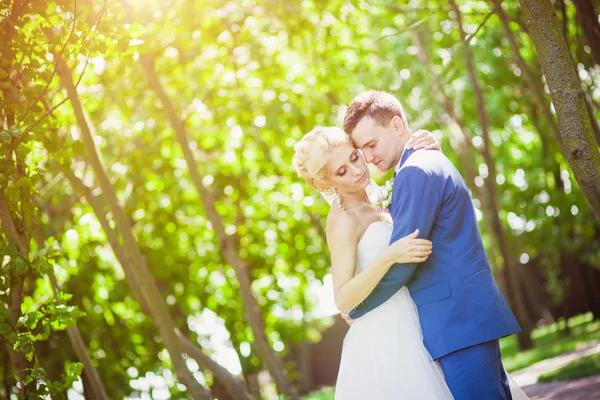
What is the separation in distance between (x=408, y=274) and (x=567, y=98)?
1330mm

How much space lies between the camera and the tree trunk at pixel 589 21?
7453mm

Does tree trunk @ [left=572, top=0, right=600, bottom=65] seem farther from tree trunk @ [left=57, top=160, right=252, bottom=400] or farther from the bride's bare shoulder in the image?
tree trunk @ [left=57, top=160, right=252, bottom=400]

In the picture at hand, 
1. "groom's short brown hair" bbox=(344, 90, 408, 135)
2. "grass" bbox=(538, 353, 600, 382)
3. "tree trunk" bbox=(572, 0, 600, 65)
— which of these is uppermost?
"tree trunk" bbox=(572, 0, 600, 65)

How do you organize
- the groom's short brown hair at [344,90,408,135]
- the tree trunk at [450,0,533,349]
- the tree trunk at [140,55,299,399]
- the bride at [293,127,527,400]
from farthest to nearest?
the tree trunk at [450,0,533,349] → the tree trunk at [140,55,299,399] → the groom's short brown hair at [344,90,408,135] → the bride at [293,127,527,400]

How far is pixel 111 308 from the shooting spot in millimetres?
15539

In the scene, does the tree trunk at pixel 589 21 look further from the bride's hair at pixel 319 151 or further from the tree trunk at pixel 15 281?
the tree trunk at pixel 15 281

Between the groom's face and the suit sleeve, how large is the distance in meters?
0.35

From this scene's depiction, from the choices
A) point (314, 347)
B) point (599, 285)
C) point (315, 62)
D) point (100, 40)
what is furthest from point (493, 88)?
point (314, 347)

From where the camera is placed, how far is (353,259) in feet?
14.5

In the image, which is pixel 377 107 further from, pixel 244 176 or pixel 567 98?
pixel 244 176

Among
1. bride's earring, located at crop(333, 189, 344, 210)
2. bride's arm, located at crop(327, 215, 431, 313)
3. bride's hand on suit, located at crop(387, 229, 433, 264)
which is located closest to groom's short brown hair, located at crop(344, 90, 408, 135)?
bride's earring, located at crop(333, 189, 344, 210)

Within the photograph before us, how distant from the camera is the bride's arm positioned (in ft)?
12.9

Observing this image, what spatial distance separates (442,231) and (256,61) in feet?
30.9

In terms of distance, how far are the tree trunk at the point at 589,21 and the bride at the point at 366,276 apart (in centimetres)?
383
